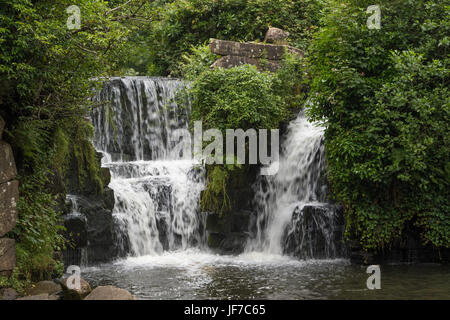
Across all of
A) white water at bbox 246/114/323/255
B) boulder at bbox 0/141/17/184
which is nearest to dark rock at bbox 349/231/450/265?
white water at bbox 246/114/323/255

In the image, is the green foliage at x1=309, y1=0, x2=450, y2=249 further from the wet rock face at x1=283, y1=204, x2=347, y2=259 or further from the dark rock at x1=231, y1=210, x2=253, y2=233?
the dark rock at x1=231, y1=210, x2=253, y2=233

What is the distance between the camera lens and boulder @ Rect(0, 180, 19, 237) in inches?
309

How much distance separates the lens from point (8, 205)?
7.93m

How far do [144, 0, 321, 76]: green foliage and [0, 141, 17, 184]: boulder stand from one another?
12.9 m

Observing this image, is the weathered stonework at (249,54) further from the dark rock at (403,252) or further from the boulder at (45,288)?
the boulder at (45,288)

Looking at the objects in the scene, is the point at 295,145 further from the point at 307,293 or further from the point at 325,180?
the point at 307,293

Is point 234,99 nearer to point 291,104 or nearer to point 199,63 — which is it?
point 291,104

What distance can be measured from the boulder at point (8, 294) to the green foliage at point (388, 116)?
710 cm

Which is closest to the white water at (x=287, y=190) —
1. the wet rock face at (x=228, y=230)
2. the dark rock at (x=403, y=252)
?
the wet rock face at (x=228, y=230)

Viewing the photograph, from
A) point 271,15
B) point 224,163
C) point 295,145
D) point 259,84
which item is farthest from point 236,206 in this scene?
point 271,15

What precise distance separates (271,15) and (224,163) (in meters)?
9.90

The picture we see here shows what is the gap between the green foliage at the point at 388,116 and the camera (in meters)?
10.9

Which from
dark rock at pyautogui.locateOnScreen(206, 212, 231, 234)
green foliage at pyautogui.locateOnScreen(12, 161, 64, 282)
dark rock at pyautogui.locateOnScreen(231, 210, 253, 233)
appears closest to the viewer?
green foliage at pyautogui.locateOnScreen(12, 161, 64, 282)

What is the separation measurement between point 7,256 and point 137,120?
979 centimetres
